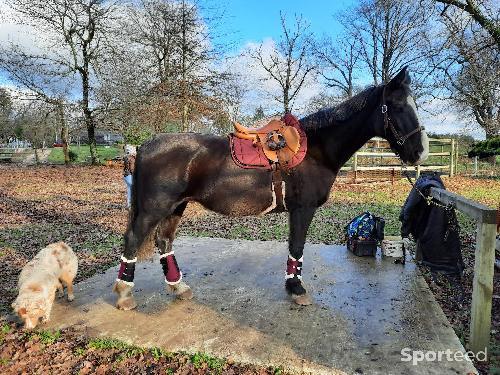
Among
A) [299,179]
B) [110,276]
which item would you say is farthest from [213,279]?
[299,179]

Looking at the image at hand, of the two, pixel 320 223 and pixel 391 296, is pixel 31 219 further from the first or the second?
pixel 391 296

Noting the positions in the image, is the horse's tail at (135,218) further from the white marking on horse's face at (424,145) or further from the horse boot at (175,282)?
the white marking on horse's face at (424,145)

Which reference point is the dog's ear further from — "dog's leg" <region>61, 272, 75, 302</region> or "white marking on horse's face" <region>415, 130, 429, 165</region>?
"white marking on horse's face" <region>415, 130, 429, 165</region>

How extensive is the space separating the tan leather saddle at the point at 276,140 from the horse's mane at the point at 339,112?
0.24m

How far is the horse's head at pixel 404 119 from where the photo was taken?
3451 mm

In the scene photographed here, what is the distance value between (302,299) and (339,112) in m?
1.93

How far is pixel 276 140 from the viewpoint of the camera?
3766 mm

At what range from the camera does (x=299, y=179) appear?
382 centimetres

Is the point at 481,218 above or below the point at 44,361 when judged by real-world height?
above

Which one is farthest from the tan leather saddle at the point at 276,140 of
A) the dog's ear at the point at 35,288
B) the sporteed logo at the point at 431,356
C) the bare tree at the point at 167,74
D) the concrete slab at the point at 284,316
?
the bare tree at the point at 167,74

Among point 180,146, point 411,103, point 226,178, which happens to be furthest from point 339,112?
point 180,146

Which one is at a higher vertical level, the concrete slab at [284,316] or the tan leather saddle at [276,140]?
the tan leather saddle at [276,140]

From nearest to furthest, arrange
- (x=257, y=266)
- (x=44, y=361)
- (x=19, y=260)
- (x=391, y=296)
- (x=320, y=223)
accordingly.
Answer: (x=44, y=361) → (x=391, y=296) → (x=257, y=266) → (x=19, y=260) → (x=320, y=223)

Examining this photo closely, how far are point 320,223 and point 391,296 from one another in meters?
4.78
